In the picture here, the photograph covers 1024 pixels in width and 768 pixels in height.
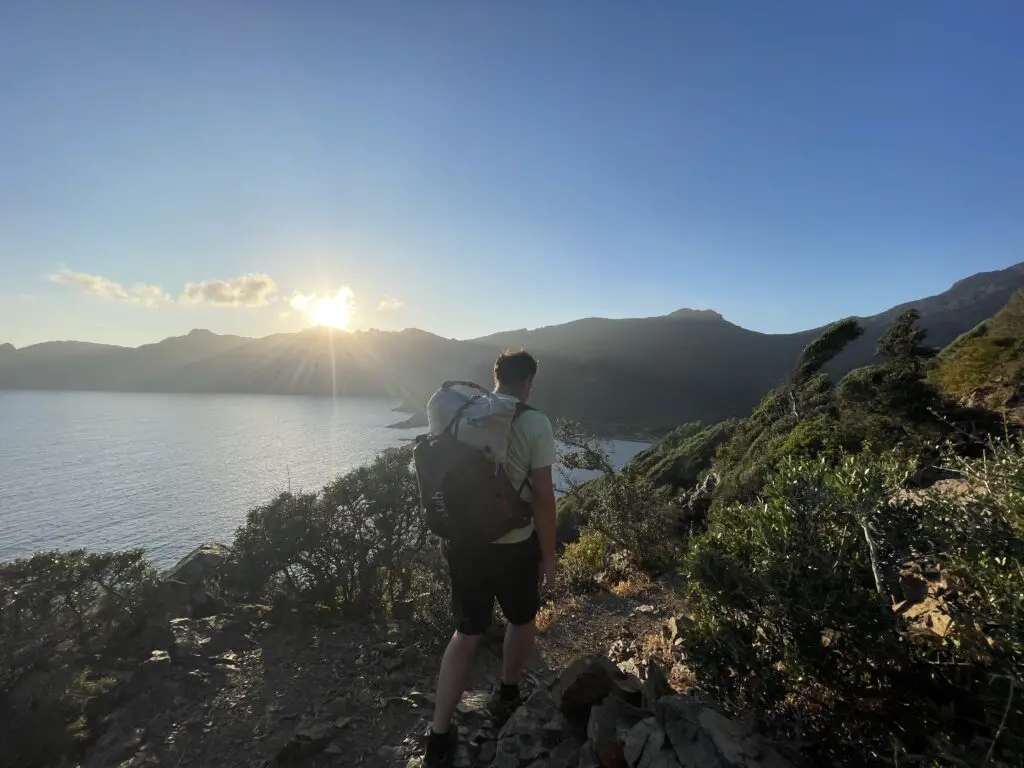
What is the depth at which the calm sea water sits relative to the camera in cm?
2581

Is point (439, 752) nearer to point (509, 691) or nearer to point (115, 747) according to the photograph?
point (509, 691)

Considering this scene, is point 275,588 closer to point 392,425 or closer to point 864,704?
point 864,704

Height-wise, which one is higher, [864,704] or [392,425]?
[864,704]

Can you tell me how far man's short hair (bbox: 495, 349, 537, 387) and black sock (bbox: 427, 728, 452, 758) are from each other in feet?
6.71

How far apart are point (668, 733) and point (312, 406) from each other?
112828 mm

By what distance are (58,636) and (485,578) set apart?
664 cm

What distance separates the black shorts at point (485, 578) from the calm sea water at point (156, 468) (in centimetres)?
590

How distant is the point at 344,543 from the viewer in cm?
674

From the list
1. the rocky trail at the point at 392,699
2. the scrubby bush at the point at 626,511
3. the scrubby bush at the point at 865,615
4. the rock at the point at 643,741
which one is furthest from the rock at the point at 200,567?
the scrubby bush at the point at 865,615

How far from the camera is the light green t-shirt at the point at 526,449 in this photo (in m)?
2.65

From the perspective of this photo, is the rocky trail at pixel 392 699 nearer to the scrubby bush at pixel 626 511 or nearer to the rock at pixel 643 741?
the rock at pixel 643 741

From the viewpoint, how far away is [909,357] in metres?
15.1

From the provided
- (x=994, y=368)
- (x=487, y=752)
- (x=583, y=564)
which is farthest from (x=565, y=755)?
(x=994, y=368)

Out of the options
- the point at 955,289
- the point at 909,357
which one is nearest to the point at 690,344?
the point at 955,289
